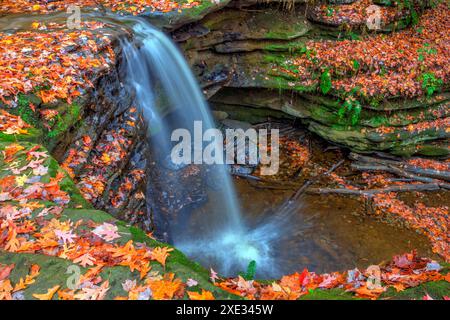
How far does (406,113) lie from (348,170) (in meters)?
2.35

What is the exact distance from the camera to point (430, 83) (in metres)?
9.19

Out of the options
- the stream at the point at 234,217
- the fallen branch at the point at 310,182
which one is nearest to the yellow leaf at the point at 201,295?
Result: the stream at the point at 234,217

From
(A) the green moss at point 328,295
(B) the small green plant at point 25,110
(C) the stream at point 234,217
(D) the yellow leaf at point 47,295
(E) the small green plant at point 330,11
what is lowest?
(C) the stream at point 234,217

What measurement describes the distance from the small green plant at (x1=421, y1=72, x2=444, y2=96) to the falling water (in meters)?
6.16

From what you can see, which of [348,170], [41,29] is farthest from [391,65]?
[41,29]

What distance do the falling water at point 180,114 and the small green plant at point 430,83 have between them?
6156 mm

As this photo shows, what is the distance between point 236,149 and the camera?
9336mm

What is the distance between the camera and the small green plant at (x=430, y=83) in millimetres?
9086

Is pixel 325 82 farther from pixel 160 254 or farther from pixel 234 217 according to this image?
pixel 160 254

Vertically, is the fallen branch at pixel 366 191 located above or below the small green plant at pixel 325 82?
below

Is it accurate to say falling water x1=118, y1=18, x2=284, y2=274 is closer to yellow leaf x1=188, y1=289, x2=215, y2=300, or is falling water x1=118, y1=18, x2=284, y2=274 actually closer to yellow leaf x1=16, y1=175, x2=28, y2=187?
yellow leaf x1=16, y1=175, x2=28, y2=187

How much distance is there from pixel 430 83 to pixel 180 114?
7069mm

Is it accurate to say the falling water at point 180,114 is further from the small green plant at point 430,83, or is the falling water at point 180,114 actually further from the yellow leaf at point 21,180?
the small green plant at point 430,83
